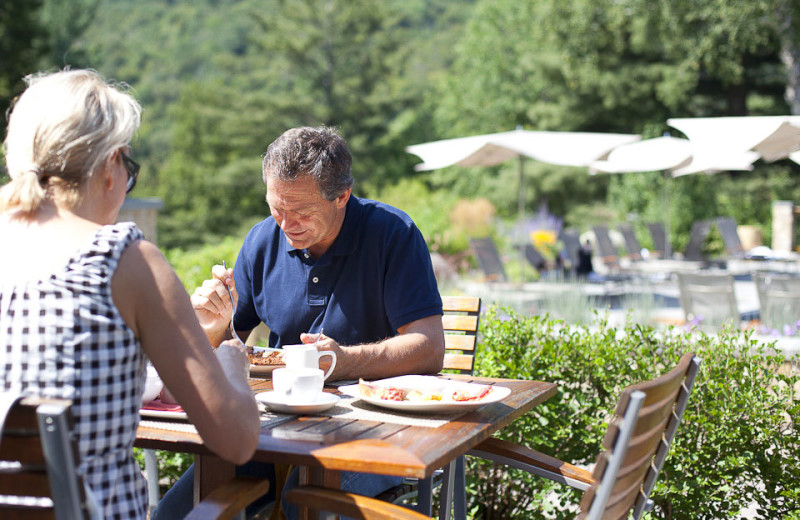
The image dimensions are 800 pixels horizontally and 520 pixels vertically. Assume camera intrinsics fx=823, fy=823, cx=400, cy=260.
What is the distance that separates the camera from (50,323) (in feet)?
4.56

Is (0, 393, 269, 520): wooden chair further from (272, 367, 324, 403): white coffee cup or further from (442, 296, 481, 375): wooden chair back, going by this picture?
(442, 296, 481, 375): wooden chair back

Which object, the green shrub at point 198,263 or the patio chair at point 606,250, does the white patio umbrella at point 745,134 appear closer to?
the patio chair at point 606,250

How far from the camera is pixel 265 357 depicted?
2.45m

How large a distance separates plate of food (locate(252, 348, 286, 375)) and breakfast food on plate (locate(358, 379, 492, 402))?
433 mm

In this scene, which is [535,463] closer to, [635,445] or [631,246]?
[635,445]

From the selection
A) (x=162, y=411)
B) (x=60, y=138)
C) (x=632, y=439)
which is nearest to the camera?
(x=60, y=138)

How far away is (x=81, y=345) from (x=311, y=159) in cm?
120

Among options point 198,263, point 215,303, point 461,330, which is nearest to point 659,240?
point 198,263

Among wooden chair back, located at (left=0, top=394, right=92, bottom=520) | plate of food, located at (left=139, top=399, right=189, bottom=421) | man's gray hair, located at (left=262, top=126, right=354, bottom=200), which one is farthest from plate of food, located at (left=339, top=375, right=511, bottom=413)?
wooden chair back, located at (left=0, top=394, right=92, bottom=520)

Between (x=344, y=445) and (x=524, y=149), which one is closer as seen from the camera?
(x=344, y=445)

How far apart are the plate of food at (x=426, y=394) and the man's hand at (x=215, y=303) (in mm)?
428

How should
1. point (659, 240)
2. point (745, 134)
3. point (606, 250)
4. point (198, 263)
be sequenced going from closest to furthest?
point (198, 263)
point (745, 134)
point (606, 250)
point (659, 240)

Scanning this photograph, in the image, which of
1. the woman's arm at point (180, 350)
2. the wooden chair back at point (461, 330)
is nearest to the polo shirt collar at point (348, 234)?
the wooden chair back at point (461, 330)

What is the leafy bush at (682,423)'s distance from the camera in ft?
9.40
